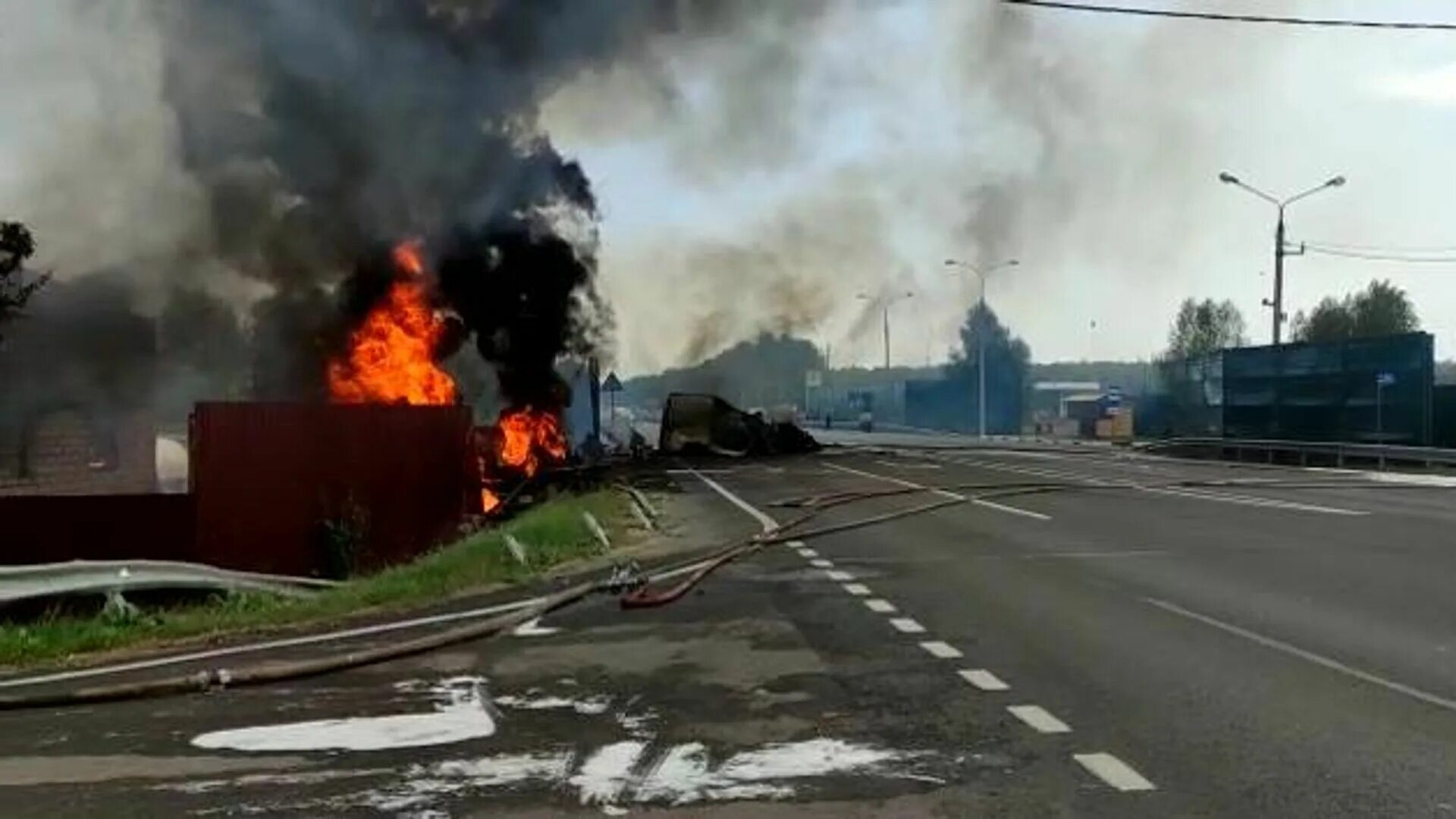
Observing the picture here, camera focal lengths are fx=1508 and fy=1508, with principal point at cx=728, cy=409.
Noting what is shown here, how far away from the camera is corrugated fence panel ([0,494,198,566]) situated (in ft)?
52.1

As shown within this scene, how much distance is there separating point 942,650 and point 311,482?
1042 centimetres

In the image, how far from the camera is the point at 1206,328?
89562 millimetres

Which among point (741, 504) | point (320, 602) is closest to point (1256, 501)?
point (741, 504)

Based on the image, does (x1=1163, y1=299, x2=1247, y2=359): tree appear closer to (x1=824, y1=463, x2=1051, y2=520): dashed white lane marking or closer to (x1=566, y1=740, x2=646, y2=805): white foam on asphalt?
(x1=824, y1=463, x2=1051, y2=520): dashed white lane marking

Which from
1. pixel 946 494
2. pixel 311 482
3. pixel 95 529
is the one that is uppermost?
pixel 311 482

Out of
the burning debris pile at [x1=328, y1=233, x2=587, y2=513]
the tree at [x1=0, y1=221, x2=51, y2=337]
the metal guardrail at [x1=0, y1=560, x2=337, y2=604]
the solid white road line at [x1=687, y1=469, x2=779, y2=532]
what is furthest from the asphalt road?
the burning debris pile at [x1=328, y1=233, x2=587, y2=513]

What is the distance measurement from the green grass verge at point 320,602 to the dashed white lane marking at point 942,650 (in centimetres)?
440

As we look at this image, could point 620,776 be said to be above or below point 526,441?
below

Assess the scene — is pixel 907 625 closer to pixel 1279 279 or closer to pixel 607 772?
pixel 607 772

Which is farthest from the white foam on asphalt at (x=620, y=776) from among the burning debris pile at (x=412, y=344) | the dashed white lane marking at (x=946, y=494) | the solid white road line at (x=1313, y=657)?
the burning debris pile at (x=412, y=344)

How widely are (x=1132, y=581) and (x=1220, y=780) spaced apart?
6631 millimetres

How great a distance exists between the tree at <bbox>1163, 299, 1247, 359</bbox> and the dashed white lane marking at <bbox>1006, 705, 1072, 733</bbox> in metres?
84.0

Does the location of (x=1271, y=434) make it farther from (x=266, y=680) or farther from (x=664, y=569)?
(x=266, y=680)

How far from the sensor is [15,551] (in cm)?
1578
